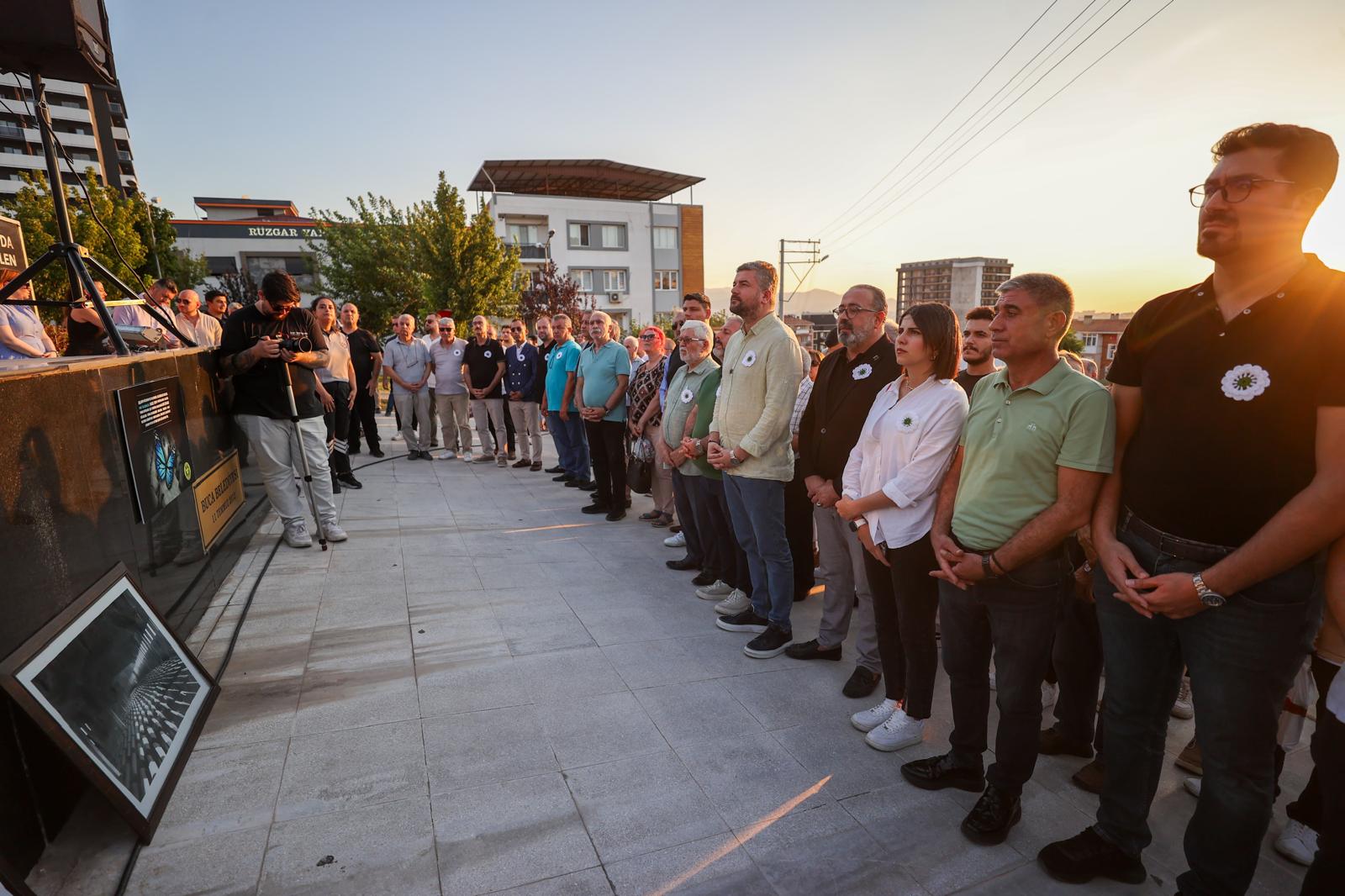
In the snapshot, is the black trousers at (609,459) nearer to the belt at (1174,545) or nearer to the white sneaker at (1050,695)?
the white sneaker at (1050,695)

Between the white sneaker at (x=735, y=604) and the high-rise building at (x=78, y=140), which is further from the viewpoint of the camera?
the high-rise building at (x=78, y=140)

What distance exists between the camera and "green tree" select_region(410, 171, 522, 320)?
19.8 m

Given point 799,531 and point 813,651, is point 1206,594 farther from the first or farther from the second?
point 799,531

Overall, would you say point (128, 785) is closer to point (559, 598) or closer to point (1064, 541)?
point (559, 598)

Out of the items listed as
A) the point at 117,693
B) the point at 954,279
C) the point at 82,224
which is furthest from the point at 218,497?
the point at 954,279

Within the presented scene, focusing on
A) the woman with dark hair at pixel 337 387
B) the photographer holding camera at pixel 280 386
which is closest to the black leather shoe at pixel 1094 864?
Result: the photographer holding camera at pixel 280 386

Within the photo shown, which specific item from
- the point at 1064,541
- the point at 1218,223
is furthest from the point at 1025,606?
the point at 1218,223

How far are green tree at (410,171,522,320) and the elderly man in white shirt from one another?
524 inches

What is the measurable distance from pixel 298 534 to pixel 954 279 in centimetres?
9353

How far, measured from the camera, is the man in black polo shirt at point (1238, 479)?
151 centimetres

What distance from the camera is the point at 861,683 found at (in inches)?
118

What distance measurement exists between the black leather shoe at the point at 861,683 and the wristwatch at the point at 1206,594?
5.29ft

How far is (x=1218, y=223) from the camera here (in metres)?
1.62

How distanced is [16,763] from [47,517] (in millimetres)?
790
